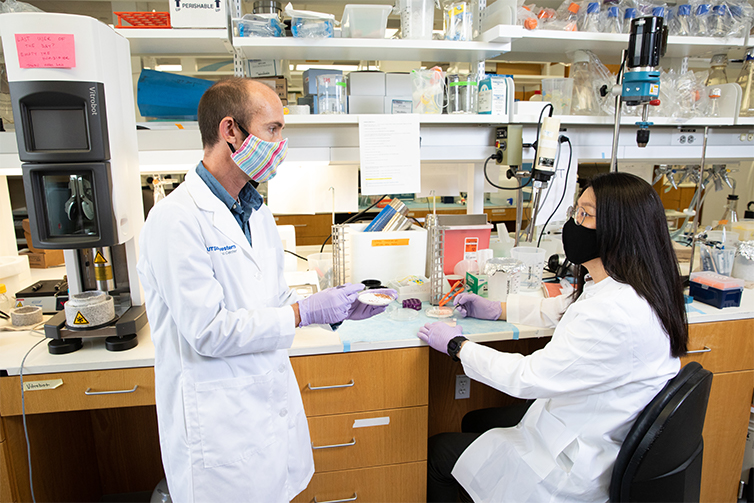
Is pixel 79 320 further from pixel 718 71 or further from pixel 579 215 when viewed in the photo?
pixel 718 71

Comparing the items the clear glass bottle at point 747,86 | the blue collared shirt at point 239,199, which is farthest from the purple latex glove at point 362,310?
the clear glass bottle at point 747,86

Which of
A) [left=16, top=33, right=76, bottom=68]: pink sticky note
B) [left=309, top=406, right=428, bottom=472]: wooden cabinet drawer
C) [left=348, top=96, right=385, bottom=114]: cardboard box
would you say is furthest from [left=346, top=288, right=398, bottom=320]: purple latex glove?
[left=16, top=33, right=76, bottom=68]: pink sticky note

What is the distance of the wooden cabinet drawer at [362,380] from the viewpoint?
1.45 metres

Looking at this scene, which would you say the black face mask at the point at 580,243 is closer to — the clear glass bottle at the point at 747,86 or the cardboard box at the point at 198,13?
the cardboard box at the point at 198,13

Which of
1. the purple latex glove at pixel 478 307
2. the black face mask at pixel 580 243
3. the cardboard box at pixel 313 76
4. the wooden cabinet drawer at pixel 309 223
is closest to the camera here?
the black face mask at pixel 580 243

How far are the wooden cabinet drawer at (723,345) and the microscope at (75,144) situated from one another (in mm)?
1936

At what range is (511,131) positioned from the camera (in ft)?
6.79

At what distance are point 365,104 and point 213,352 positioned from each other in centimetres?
137

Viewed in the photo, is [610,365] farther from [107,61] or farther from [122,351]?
[107,61]

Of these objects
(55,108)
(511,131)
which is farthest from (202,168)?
(511,131)

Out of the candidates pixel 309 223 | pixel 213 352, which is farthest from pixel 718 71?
pixel 309 223

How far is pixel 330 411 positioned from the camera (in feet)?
4.87

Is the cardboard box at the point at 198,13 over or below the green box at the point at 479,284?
over

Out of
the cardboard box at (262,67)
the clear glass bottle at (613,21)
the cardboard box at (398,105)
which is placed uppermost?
the clear glass bottle at (613,21)
